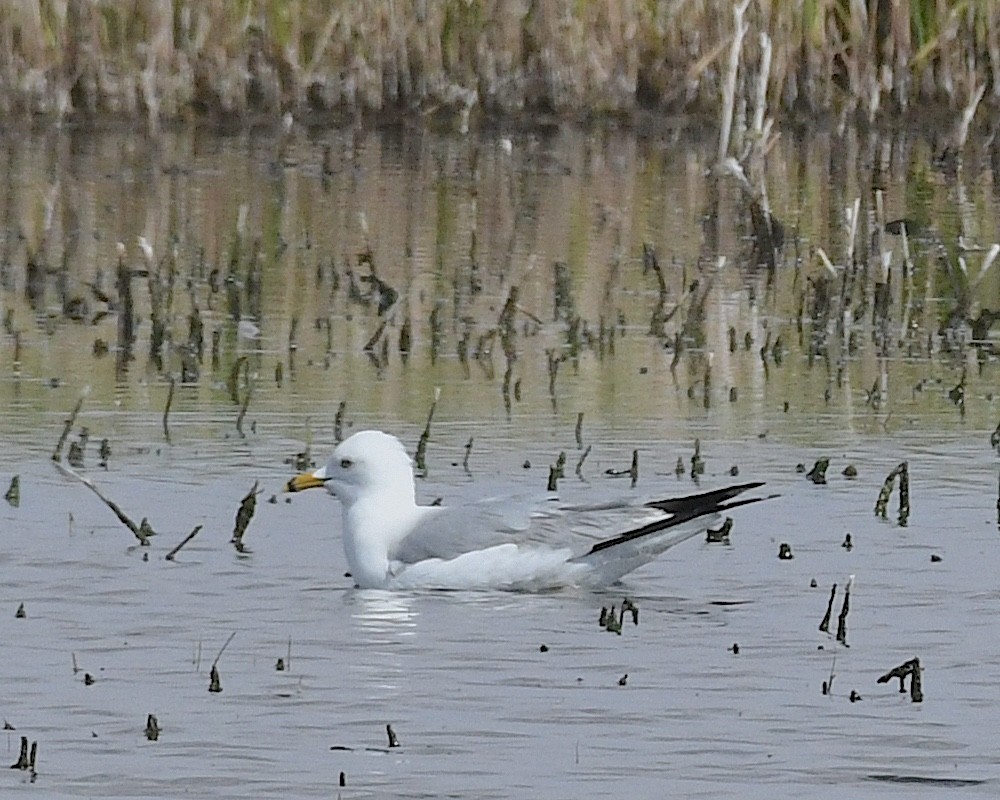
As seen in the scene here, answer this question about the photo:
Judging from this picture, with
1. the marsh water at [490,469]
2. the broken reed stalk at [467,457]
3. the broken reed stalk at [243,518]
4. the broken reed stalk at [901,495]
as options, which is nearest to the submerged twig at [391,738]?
the marsh water at [490,469]

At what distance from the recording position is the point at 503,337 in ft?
42.7

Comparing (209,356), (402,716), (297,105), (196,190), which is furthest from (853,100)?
(402,716)

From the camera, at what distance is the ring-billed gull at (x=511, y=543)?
859 centimetres

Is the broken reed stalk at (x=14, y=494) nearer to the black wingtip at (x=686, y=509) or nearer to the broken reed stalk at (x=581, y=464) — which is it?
the broken reed stalk at (x=581, y=464)

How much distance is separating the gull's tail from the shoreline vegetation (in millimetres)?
13427

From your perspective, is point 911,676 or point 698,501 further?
point 698,501

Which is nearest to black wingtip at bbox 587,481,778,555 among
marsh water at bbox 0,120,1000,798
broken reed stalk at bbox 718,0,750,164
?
marsh water at bbox 0,120,1000,798

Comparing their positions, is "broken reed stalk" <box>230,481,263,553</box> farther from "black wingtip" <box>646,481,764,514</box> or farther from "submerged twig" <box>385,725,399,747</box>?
"submerged twig" <box>385,725,399,747</box>

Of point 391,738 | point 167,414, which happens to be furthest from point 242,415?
point 391,738

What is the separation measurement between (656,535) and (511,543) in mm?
413

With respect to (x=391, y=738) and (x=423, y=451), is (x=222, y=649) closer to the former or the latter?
(x=391, y=738)

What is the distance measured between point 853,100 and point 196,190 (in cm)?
664

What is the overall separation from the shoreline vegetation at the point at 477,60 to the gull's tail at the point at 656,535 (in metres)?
13.4

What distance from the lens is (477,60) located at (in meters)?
23.3
